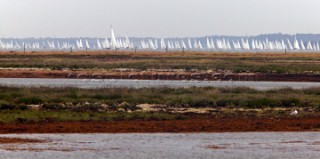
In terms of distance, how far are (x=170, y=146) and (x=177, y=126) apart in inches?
178

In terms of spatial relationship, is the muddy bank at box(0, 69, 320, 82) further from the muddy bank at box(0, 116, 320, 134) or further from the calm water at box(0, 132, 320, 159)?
the calm water at box(0, 132, 320, 159)

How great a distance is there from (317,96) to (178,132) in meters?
12.9

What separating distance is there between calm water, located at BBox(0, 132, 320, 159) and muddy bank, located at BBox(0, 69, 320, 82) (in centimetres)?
3519

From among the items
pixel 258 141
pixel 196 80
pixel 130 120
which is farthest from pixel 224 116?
pixel 196 80

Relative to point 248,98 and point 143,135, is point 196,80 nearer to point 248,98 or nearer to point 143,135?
point 248,98

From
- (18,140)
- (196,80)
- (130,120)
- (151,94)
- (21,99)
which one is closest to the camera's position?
(18,140)

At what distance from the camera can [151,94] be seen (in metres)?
34.9

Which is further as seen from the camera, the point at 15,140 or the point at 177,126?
the point at 177,126

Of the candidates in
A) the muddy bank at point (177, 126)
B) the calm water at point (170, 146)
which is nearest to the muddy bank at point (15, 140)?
the calm water at point (170, 146)

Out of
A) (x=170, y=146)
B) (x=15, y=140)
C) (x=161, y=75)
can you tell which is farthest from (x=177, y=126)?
(x=161, y=75)

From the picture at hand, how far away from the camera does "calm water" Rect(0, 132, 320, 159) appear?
2083cm

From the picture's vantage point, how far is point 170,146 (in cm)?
2244

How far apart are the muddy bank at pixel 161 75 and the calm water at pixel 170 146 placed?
115 feet

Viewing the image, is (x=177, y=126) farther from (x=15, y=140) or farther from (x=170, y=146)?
(x=15, y=140)
